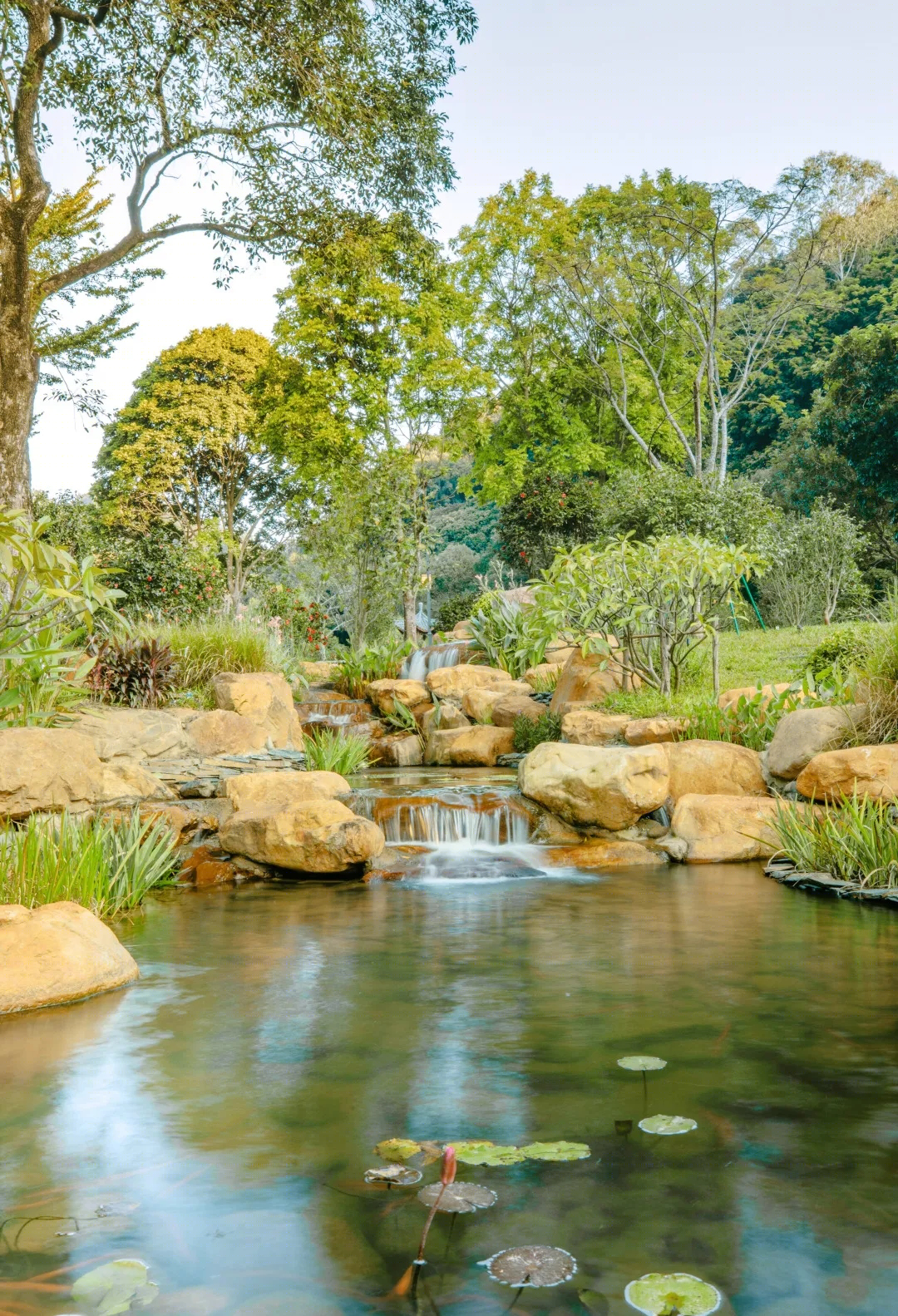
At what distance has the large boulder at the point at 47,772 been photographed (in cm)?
674

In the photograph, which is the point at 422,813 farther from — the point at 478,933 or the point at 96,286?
the point at 96,286

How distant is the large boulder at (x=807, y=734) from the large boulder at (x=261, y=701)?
4.94 m

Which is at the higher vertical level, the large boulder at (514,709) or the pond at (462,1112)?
the large boulder at (514,709)

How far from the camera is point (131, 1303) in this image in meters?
2.12

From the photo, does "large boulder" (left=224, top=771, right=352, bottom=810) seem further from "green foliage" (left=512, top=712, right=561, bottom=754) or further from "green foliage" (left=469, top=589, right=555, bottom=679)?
"green foliage" (left=469, top=589, right=555, bottom=679)

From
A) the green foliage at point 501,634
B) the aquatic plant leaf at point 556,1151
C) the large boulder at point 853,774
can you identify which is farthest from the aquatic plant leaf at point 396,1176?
the green foliage at point 501,634

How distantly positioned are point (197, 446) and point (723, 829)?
2108 cm

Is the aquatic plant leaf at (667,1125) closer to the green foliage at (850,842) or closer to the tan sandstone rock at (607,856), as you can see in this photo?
the green foliage at (850,842)

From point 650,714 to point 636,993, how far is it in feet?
20.9

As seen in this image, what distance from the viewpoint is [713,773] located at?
8.87m

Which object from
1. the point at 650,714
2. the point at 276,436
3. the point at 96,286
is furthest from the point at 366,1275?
the point at 276,436

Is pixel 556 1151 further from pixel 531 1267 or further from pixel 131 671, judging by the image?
pixel 131 671

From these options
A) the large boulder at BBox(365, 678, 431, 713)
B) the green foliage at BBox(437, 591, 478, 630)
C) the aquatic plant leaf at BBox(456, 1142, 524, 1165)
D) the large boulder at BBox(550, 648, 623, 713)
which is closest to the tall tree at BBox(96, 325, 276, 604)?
the green foliage at BBox(437, 591, 478, 630)

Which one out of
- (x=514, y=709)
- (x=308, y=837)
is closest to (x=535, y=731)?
(x=514, y=709)
